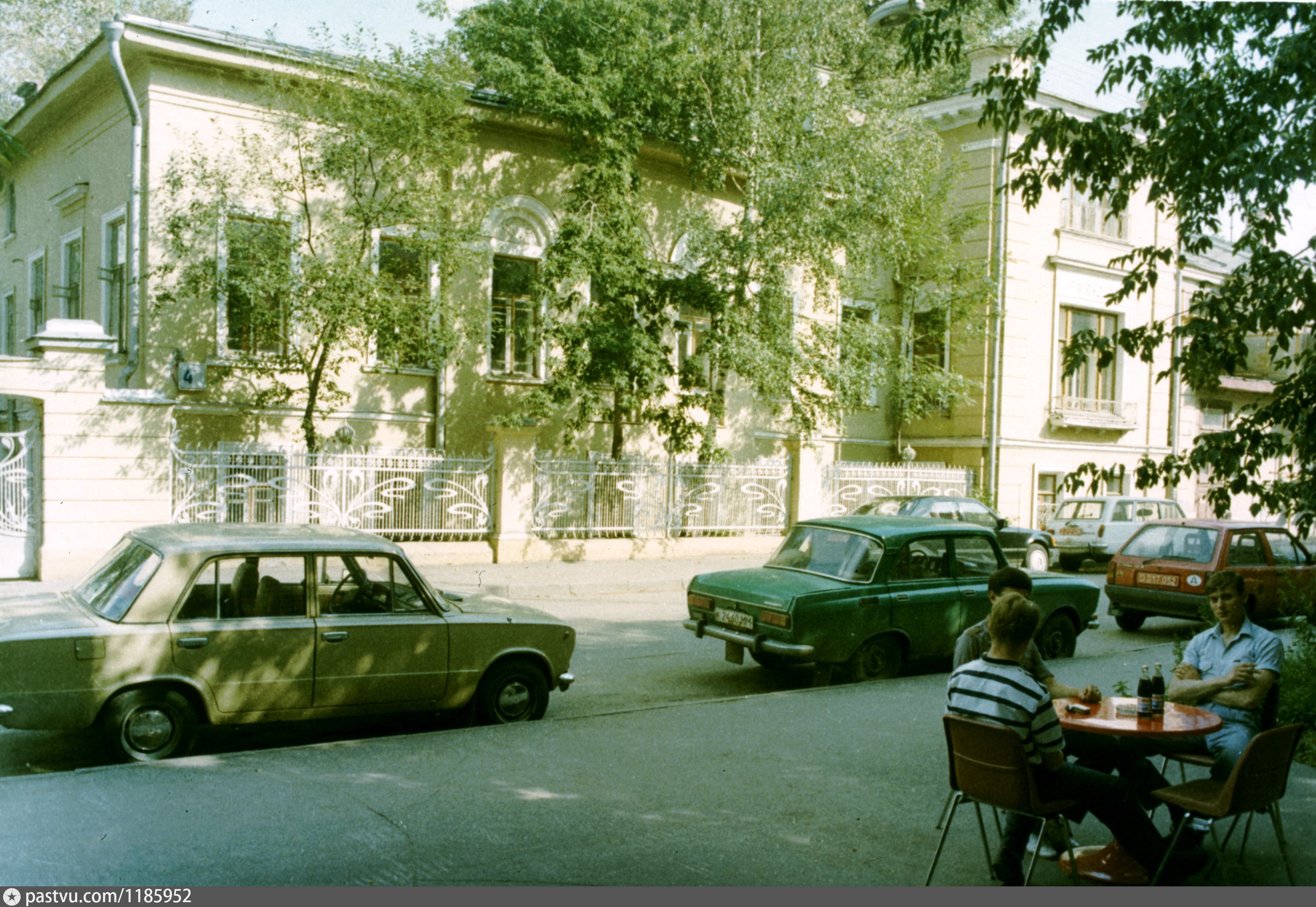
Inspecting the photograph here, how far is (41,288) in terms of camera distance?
2069cm

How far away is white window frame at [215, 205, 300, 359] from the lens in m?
14.9

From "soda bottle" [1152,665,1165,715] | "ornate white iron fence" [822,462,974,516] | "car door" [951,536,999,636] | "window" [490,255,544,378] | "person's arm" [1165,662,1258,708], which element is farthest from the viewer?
"ornate white iron fence" [822,462,974,516]

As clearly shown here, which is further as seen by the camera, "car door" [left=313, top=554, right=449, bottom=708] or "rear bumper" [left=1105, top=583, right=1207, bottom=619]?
"rear bumper" [left=1105, top=583, right=1207, bottom=619]

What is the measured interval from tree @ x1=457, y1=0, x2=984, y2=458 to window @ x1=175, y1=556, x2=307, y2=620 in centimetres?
1111

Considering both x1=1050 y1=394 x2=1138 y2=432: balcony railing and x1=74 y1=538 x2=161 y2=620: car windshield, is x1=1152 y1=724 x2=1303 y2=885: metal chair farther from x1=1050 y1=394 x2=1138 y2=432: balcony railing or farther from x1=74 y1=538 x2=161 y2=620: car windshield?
x1=1050 y1=394 x2=1138 y2=432: balcony railing

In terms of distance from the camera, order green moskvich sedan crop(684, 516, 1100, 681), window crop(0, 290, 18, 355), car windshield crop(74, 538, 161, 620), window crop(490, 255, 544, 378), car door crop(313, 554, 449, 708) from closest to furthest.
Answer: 1. car windshield crop(74, 538, 161, 620)
2. car door crop(313, 554, 449, 708)
3. green moskvich sedan crop(684, 516, 1100, 681)
4. window crop(490, 255, 544, 378)
5. window crop(0, 290, 18, 355)

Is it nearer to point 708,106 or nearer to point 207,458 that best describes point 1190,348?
point 207,458

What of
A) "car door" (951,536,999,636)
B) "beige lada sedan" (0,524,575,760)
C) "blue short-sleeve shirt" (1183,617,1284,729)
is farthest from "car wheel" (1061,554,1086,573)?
"beige lada sedan" (0,524,575,760)

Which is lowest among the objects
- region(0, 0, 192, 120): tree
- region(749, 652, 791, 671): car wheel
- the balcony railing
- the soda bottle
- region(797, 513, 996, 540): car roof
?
region(749, 652, 791, 671): car wheel

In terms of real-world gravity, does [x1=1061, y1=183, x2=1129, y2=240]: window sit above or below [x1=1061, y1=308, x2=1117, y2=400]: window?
above

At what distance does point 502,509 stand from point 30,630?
1089 cm

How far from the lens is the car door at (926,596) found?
9031 millimetres

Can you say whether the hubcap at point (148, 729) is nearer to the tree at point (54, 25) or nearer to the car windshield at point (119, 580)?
the car windshield at point (119, 580)

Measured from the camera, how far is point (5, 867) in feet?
14.4
